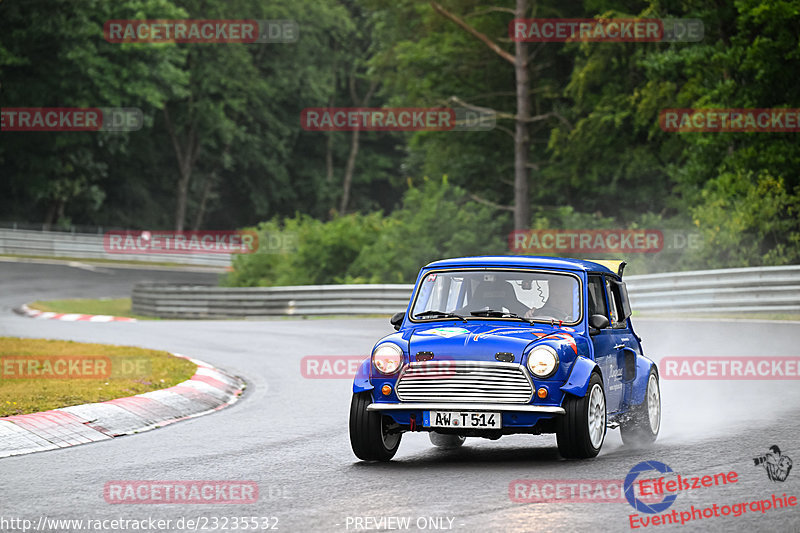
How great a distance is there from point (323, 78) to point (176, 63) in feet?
37.7

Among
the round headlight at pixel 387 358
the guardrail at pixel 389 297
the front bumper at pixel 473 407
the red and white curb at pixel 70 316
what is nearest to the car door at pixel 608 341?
the front bumper at pixel 473 407

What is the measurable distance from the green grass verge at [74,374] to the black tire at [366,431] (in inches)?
150

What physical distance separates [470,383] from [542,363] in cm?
55

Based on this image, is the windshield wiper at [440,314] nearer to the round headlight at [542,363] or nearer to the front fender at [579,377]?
the round headlight at [542,363]

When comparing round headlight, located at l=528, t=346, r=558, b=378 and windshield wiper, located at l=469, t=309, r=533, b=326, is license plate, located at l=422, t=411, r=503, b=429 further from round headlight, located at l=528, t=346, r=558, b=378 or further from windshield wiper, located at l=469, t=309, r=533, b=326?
windshield wiper, located at l=469, t=309, r=533, b=326

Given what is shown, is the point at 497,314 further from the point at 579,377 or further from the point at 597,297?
the point at 597,297

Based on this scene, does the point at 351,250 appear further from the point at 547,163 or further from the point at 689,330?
the point at 689,330

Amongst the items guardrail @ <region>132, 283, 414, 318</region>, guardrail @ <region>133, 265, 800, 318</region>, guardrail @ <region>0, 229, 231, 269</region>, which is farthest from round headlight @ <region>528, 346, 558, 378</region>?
guardrail @ <region>0, 229, 231, 269</region>

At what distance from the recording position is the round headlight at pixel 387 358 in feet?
29.3

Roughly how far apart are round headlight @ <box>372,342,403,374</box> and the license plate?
483 mm

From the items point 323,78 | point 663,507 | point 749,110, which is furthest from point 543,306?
point 323,78

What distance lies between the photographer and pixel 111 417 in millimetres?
11453

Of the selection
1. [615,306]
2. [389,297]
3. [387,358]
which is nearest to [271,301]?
[389,297]

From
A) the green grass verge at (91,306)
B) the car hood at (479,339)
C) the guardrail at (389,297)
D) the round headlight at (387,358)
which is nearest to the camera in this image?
the car hood at (479,339)
